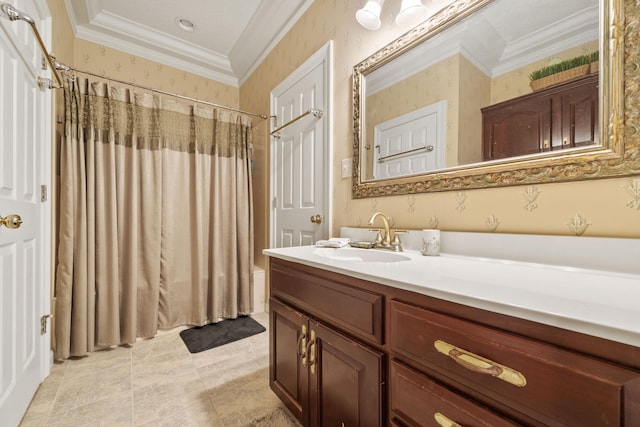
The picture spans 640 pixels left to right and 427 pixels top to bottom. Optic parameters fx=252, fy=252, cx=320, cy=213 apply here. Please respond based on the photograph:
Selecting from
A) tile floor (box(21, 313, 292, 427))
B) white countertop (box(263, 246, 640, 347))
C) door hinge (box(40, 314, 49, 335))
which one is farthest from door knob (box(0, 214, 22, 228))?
white countertop (box(263, 246, 640, 347))

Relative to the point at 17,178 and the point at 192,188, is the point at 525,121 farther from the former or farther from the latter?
the point at 192,188

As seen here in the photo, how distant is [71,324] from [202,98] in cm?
235

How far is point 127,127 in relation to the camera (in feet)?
6.31

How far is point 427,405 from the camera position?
590 mm

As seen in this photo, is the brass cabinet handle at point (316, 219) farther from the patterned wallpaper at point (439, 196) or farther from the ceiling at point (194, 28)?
the ceiling at point (194, 28)

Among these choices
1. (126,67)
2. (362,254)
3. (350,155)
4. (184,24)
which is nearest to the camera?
(362,254)

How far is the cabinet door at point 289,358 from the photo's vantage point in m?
1.02

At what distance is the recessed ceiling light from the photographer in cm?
222

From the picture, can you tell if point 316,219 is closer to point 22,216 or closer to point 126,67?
point 22,216

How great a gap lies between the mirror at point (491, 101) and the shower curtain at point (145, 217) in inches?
57.6

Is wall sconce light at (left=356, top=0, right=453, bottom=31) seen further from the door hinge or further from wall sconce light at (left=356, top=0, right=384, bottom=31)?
the door hinge

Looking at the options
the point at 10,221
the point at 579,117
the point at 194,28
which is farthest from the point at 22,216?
the point at 579,117

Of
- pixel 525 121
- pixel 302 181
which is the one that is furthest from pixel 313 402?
pixel 302 181

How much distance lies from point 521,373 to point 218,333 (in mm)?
2109
